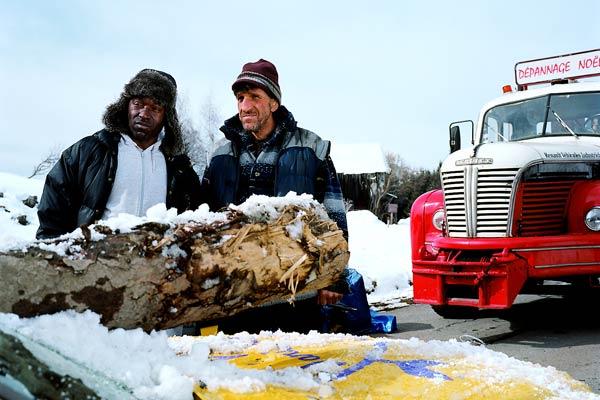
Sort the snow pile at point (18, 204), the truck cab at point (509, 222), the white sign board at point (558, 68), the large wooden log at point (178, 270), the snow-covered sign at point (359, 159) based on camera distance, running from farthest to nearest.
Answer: the snow-covered sign at point (359, 159)
the snow pile at point (18, 204)
the white sign board at point (558, 68)
the truck cab at point (509, 222)
the large wooden log at point (178, 270)

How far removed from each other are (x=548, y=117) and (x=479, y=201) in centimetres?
177

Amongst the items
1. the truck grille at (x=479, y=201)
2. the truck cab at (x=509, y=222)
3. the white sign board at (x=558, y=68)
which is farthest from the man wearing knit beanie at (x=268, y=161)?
the white sign board at (x=558, y=68)

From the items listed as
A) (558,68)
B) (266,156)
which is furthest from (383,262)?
(266,156)

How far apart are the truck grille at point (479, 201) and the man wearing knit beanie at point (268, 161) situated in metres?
2.68

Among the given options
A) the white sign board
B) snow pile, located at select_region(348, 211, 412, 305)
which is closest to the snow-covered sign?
snow pile, located at select_region(348, 211, 412, 305)

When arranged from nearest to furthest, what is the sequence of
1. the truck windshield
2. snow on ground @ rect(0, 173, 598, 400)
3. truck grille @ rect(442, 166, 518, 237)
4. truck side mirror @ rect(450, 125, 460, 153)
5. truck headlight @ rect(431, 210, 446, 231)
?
snow on ground @ rect(0, 173, 598, 400) < truck grille @ rect(442, 166, 518, 237) < truck headlight @ rect(431, 210, 446, 231) < the truck windshield < truck side mirror @ rect(450, 125, 460, 153)

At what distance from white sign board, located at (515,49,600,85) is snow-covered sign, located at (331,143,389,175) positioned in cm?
2399

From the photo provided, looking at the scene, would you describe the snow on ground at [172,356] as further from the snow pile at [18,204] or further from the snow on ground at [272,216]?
the snow pile at [18,204]

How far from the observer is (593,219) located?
5062 millimetres

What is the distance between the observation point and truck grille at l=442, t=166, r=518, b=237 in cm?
A: 527

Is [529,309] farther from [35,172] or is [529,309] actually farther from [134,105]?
[35,172]

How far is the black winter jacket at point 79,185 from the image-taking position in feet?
9.34

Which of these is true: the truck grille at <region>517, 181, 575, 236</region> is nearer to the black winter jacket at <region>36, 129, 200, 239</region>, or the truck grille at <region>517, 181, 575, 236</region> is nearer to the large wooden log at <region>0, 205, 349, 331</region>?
Answer: the large wooden log at <region>0, 205, 349, 331</region>

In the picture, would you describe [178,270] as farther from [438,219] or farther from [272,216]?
[438,219]
